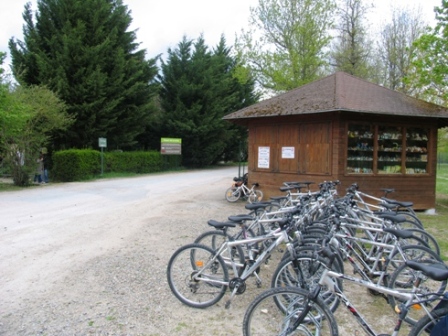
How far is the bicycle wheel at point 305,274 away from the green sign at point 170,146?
2218 centimetres

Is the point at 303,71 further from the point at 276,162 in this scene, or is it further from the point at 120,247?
the point at 120,247

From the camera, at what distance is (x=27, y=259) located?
5.56 meters

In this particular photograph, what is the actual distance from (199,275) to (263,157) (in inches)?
307

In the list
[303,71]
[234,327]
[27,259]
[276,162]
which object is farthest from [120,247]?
[303,71]

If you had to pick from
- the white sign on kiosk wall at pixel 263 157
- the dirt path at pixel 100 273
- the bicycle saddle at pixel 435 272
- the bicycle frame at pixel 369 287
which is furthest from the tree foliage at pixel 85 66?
the bicycle saddle at pixel 435 272

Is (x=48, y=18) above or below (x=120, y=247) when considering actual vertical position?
above

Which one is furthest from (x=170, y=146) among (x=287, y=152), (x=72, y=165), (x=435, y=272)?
(x=435, y=272)

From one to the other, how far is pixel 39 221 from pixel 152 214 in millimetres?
2580

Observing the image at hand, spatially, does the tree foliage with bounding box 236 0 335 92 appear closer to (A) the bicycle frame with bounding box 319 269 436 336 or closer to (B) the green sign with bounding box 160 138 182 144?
(B) the green sign with bounding box 160 138 182 144

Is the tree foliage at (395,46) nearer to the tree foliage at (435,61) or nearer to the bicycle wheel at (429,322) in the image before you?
the tree foliage at (435,61)

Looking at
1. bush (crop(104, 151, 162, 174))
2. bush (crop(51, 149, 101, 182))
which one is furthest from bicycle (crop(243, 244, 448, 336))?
bush (crop(104, 151, 162, 174))

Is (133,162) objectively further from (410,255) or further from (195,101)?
(410,255)

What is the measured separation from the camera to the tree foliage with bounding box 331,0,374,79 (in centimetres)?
2500

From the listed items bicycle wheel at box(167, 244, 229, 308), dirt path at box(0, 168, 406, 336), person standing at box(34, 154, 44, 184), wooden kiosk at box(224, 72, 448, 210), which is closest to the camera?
dirt path at box(0, 168, 406, 336)
